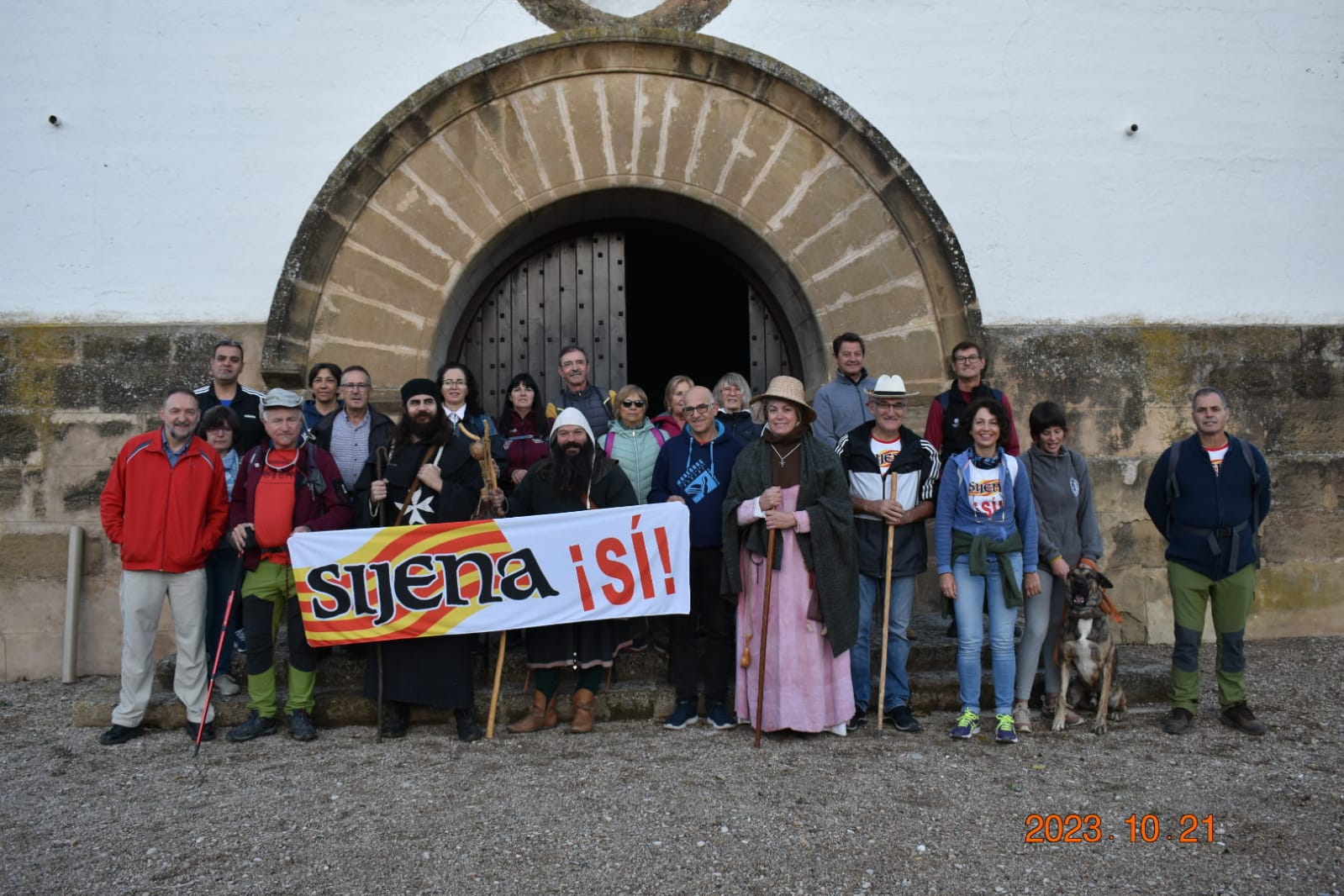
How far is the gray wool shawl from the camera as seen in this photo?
4.38 meters

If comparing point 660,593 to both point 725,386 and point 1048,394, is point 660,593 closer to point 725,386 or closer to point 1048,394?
point 725,386

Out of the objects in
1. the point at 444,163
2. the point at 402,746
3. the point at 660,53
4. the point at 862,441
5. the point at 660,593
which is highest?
the point at 660,53

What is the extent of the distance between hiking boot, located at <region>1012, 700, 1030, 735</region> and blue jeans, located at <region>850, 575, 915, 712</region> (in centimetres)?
50

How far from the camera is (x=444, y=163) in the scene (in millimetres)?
5672

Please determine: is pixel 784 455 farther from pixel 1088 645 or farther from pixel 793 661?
pixel 1088 645

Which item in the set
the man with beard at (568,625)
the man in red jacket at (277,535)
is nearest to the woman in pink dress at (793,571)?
the man with beard at (568,625)

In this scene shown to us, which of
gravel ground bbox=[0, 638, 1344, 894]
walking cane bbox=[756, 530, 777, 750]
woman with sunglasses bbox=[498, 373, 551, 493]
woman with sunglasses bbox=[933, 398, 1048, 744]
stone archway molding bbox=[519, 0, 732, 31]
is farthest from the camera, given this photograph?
stone archway molding bbox=[519, 0, 732, 31]

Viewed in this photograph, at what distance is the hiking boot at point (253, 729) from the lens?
177 inches

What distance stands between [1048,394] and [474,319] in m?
3.73

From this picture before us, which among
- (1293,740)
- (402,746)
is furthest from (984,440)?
(402,746)

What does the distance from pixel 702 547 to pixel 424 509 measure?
1390 millimetres

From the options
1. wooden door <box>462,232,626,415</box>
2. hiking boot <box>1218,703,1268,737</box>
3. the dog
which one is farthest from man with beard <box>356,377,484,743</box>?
hiking boot <box>1218,703,1268,737</box>

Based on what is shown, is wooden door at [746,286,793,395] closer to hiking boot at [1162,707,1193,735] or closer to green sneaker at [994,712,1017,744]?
green sneaker at [994,712,1017,744]

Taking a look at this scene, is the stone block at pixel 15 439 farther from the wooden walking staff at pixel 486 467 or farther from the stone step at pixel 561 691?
the wooden walking staff at pixel 486 467
